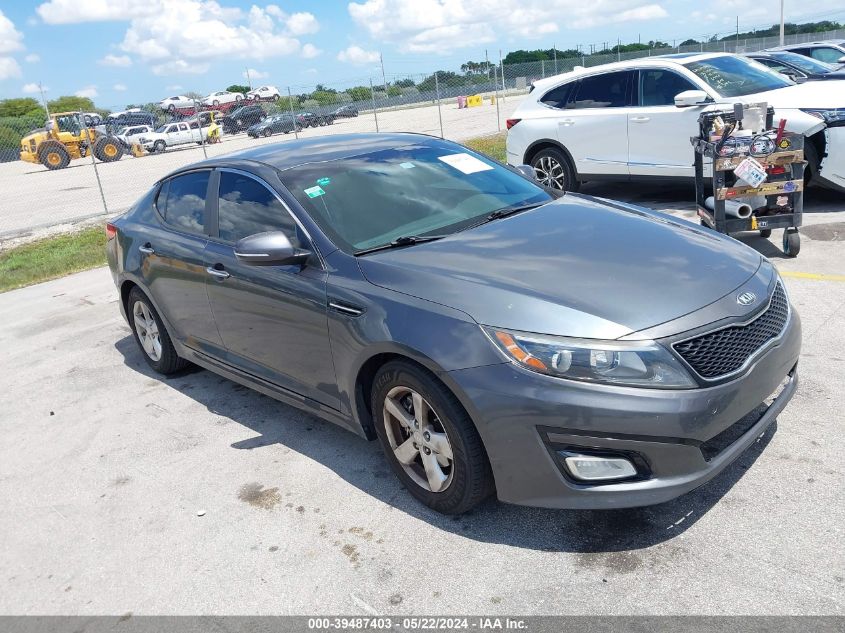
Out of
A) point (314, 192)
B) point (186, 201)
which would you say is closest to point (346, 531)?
point (314, 192)

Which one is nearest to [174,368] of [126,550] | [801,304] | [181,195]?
[181,195]

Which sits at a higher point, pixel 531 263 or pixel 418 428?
pixel 531 263

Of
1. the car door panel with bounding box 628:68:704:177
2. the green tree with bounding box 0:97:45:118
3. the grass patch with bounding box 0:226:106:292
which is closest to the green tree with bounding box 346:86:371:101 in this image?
the grass patch with bounding box 0:226:106:292

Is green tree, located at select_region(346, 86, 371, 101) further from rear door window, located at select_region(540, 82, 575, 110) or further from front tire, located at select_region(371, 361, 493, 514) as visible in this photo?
front tire, located at select_region(371, 361, 493, 514)

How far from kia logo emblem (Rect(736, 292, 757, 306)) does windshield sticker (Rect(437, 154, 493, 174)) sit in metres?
1.91

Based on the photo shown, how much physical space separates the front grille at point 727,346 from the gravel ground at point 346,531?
671 millimetres

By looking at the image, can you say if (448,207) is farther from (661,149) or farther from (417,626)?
(661,149)

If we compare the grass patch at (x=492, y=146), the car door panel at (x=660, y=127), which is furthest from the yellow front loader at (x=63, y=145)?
the car door panel at (x=660, y=127)

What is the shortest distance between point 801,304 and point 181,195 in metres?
4.48

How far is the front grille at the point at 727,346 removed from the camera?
2.84m

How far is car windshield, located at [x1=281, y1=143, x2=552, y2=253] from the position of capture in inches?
152

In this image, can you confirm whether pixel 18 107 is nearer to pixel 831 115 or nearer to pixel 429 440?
pixel 831 115

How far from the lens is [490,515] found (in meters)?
3.36

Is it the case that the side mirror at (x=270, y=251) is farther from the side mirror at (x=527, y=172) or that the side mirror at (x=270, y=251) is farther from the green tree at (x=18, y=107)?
the green tree at (x=18, y=107)
